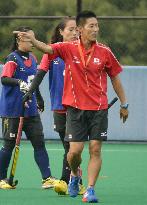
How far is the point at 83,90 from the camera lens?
1006 cm

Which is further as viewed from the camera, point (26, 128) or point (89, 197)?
point (26, 128)

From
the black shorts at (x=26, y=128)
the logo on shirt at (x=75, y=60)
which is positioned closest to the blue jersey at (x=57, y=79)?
the black shorts at (x=26, y=128)

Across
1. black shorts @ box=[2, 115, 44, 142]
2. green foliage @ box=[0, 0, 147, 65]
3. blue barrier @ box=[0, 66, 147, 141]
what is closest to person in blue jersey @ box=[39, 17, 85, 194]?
black shorts @ box=[2, 115, 44, 142]

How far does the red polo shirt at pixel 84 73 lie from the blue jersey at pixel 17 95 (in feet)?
3.94

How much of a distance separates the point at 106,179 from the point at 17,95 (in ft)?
5.48

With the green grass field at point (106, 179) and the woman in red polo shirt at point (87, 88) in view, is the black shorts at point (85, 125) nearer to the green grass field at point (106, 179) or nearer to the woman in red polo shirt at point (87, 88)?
the woman in red polo shirt at point (87, 88)

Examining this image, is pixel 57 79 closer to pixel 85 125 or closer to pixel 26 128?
pixel 26 128

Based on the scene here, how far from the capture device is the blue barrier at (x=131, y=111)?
17.6m

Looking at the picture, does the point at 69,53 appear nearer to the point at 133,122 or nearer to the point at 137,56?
the point at 133,122

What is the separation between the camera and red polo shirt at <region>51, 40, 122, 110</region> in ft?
32.9

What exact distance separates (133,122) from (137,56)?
2330 millimetres

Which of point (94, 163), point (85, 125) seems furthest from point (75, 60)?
point (94, 163)

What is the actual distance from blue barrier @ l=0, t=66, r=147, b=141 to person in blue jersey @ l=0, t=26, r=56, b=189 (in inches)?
246

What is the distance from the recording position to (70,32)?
10.8m
